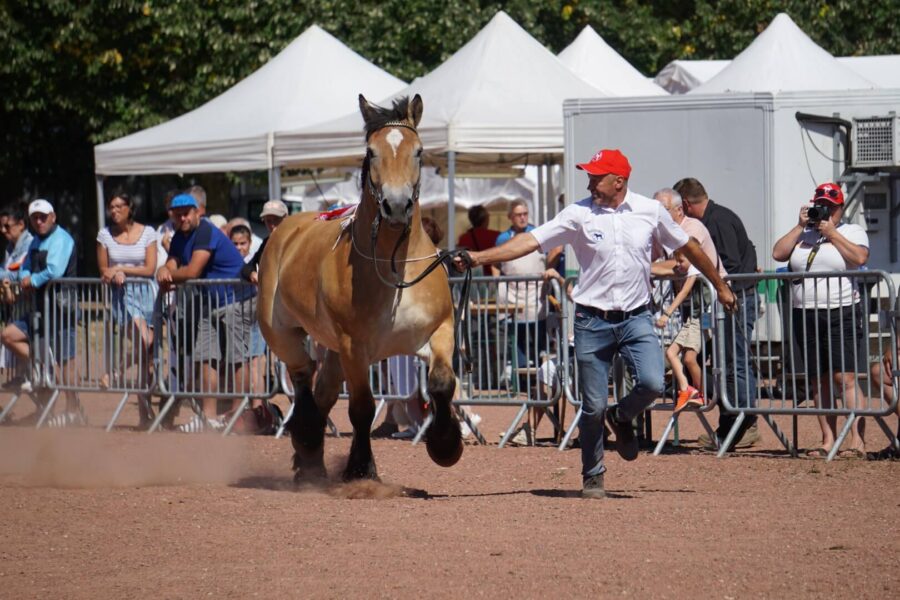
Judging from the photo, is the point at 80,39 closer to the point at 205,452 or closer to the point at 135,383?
the point at 135,383

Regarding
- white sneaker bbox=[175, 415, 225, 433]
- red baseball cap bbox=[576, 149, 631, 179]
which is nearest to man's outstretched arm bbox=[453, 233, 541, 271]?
red baseball cap bbox=[576, 149, 631, 179]

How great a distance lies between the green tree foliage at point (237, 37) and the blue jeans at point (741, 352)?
53.5 ft

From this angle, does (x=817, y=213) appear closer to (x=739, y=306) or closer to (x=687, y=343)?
(x=739, y=306)

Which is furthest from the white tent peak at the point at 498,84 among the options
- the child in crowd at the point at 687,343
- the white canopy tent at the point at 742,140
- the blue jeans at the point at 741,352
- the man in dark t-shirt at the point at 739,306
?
the blue jeans at the point at 741,352

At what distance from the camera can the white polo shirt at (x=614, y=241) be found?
8.66 m

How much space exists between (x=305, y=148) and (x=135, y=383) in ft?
15.7

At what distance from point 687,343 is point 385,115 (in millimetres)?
3585

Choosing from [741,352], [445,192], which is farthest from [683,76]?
[741,352]

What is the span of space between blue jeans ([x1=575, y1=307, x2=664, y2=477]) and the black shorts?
2.25 metres

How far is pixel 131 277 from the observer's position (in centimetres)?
1364

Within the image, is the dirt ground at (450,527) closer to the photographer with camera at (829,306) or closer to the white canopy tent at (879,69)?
the photographer with camera at (829,306)

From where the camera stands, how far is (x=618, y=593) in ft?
19.8

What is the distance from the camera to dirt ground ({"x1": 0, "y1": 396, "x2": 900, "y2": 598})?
6320 millimetres

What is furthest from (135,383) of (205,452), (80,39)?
(80,39)
